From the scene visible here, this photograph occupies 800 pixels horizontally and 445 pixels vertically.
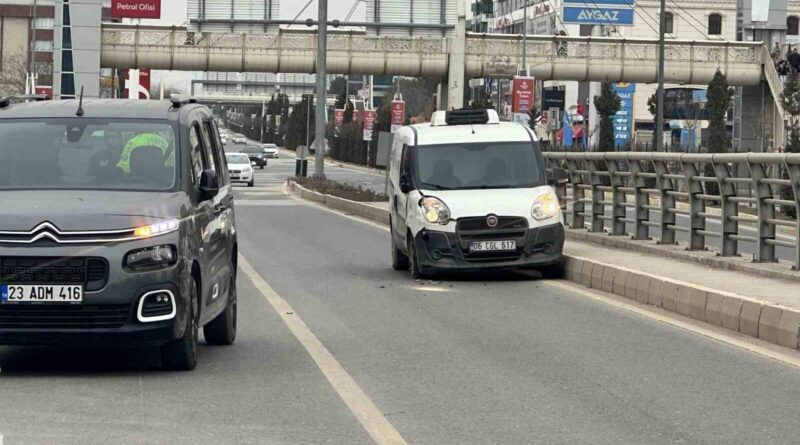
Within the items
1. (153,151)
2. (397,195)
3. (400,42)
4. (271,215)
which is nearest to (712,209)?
(271,215)

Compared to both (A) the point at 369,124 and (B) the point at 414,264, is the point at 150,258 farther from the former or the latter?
(A) the point at 369,124

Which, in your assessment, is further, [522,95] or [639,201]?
[522,95]

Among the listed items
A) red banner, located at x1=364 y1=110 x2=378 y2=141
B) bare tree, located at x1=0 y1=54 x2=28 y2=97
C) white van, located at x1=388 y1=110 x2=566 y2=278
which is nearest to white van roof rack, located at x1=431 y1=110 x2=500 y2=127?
white van, located at x1=388 y1=110 x2=566 y2=278

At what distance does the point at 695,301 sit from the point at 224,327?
487 centimetres

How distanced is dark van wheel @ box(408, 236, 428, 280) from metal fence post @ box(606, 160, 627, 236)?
16.5ft

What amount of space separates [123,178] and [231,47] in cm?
5749

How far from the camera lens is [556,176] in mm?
19031

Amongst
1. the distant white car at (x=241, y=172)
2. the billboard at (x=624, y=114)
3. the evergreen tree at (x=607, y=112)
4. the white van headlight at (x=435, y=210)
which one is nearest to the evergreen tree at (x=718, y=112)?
the evergreen tree at (x=607, y=112)

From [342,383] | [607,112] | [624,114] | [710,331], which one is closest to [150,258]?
[342,383]

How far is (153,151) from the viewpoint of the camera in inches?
409

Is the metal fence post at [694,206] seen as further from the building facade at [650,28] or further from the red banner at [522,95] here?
the building facade at [650,28]

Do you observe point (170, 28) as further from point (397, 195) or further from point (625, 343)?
point (625, 343)

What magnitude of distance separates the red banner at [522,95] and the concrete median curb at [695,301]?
37.1 m

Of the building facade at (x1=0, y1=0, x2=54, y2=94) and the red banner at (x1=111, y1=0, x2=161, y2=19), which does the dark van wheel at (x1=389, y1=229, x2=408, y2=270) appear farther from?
the building facade at (x1=0, y1=0, x2=54, y2=94)
